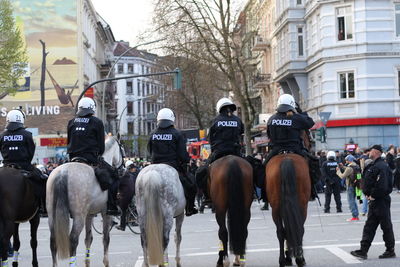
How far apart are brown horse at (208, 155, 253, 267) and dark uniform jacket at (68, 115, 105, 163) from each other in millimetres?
1857

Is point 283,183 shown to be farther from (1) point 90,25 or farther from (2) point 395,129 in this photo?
(1) point 90,25

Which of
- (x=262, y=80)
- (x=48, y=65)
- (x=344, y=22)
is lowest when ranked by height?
(x=262, y=80)

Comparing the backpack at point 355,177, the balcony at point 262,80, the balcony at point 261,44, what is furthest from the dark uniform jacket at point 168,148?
the balcony at point 262,80

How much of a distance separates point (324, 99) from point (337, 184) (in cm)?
2323

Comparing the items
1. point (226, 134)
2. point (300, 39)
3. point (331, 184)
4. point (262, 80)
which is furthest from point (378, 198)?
point (262, 80)

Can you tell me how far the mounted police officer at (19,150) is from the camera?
12.6 m

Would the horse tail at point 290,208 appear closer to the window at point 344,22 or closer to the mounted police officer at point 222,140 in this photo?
the mounted police officer at point 222,140

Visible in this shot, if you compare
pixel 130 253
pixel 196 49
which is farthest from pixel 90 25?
pixel 130 253

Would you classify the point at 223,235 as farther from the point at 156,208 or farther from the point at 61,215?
the point at 61,215

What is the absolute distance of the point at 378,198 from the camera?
45.0ft

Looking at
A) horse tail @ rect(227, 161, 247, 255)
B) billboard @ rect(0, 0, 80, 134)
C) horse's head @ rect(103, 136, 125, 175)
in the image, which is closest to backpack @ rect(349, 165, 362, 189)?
horse's head @ rect(103, 136, 125, 175)

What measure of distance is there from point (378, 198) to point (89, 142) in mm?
5001

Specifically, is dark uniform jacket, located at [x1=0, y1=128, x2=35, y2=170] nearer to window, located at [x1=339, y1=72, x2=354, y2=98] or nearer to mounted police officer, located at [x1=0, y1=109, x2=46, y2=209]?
mounted police officer, located at [x1=0, y1=109, x2=46, y2=209]

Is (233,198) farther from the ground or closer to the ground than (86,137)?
closer to the ground
